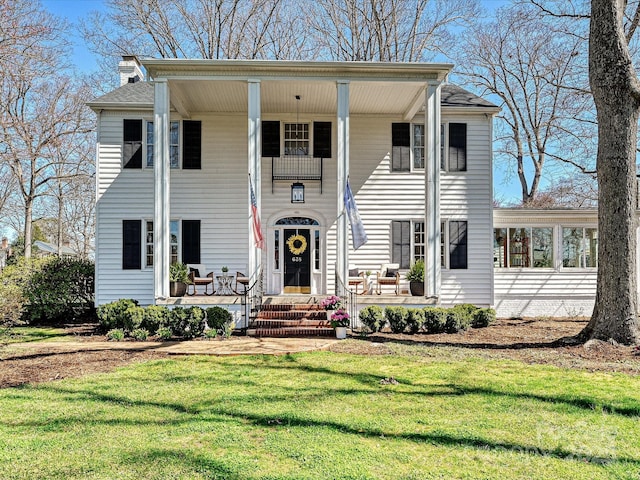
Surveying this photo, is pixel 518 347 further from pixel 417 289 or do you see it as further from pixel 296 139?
pixel 296 139

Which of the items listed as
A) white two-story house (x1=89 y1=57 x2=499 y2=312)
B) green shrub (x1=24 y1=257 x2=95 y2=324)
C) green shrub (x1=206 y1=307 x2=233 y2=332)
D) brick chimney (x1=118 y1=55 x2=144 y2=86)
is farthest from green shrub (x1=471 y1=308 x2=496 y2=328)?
brick chimney (x1=118 y1=55 x2=144 y2=86)

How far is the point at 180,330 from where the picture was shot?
441 inches

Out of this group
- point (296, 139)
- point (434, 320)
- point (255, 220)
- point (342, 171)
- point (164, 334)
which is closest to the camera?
point (164, 334)

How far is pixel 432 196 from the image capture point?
1273 centimetres

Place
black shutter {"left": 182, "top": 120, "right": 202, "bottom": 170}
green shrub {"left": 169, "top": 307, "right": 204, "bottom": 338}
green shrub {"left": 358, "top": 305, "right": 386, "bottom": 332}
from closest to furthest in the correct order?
green shrub {"left": 169, "top": 307, "right": 204, "bottom": 338}
green shrub {"left": 358, "top": 305, "right": 386, "bottom": 332}
black shutter {"left": 182, "top": 120, "right": 202, "bottom": 170}

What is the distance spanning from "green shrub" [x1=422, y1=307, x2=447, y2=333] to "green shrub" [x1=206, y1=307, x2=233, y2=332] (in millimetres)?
4708

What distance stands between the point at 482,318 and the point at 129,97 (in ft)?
39.9

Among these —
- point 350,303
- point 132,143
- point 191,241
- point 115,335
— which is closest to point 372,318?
point 350,303

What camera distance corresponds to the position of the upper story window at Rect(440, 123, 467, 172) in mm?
14977

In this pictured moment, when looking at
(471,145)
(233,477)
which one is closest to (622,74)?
(471,145)

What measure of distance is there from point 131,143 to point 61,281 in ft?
15.0

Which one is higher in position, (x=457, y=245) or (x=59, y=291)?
(x=457, y=245)

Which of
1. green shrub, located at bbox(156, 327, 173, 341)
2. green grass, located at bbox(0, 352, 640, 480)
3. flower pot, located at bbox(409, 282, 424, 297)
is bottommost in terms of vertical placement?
green grass, located at bbox(0, 352, 640, 480)

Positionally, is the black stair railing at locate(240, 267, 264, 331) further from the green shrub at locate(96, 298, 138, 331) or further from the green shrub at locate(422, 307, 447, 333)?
the green shrub at locate(422, 307, 447, 333)
